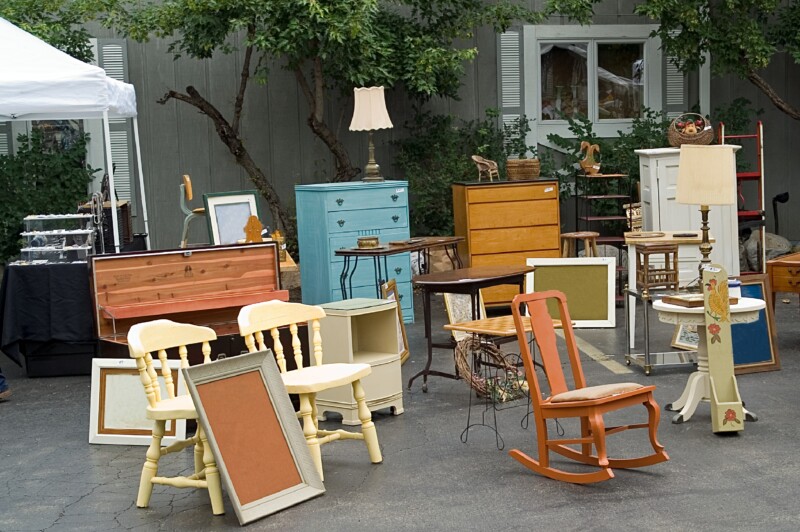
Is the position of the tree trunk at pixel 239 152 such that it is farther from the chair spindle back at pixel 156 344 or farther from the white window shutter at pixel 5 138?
the chair spindle back at pixel 156 344

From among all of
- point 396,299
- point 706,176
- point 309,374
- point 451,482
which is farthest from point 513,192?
point 451,482

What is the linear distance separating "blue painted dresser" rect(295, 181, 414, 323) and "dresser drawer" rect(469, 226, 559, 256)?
0.76m

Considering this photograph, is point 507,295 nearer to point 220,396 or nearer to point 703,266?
point 703,266

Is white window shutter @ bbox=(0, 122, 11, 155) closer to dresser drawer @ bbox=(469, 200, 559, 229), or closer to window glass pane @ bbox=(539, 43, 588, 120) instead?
dresser drawer @ bbox=(469, 200, 559, 229)

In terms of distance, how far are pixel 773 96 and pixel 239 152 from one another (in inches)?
235

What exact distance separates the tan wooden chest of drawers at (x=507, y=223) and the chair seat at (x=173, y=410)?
5546mm

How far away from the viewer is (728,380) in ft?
20.5

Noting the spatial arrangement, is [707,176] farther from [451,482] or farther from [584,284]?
[584,284]

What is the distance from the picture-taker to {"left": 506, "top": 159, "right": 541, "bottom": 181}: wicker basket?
10.8 meters

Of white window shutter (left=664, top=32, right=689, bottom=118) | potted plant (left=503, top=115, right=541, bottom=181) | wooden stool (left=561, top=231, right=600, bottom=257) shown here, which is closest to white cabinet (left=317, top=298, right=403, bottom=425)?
wooden stool (left=561, top=231, right=600, bottom=257)

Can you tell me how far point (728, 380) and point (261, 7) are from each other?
6.33 meters

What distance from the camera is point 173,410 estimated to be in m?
5.21

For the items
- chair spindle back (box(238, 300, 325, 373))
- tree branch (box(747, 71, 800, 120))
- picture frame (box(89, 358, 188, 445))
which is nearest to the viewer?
chair spindle back (box(238, 300, 325, 373))

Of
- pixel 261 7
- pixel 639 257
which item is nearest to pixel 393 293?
pixel 639 257
